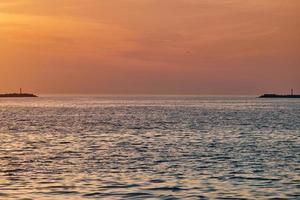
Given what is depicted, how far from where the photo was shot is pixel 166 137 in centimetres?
6381

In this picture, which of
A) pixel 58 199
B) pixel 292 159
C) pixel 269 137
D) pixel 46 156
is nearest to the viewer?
pixel 58 199

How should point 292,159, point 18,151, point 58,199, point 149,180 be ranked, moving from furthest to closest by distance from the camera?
point 18,151
point 292,159
point 149,180
point 58,199

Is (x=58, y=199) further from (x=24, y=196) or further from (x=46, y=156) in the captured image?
(x=46, y=156)

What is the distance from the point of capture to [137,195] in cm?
2656

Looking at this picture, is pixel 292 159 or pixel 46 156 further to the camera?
pixel 46 156

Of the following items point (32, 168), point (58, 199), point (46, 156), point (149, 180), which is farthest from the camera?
point (46, 156)

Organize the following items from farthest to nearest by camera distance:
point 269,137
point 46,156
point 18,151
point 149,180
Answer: point 269,137, point 18,151, point 46,156, point 149,180

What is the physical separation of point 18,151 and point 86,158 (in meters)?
8.45

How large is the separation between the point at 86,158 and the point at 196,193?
51.0 feet

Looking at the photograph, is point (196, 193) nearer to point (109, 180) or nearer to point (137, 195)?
point (137, 195)

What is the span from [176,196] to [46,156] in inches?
733

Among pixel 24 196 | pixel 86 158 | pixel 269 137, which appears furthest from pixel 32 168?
pixel 269 137

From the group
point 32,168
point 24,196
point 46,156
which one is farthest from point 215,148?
point 24,196

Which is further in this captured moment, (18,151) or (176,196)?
(18,151)
